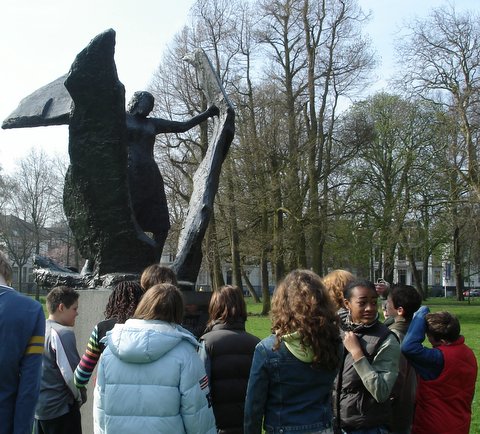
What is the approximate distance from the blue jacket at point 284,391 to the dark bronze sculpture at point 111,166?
2.96 metres

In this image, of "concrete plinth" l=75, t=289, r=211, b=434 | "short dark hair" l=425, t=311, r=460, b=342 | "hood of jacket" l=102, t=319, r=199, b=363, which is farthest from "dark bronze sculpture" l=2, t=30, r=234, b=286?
"hood of jacket" l=102, t=319, r=199, b=363

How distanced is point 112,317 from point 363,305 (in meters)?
1.41

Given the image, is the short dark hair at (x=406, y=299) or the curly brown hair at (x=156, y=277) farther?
the short dark hair at (x=406, y=299)

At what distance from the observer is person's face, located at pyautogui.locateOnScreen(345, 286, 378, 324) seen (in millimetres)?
3317

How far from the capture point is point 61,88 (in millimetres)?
5949

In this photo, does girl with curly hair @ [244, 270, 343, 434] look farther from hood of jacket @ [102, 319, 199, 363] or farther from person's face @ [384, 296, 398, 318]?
person's face @ [384, 296, 398, 318]

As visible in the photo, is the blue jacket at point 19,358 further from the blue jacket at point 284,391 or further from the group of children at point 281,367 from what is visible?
the blue jacket at point 284,391

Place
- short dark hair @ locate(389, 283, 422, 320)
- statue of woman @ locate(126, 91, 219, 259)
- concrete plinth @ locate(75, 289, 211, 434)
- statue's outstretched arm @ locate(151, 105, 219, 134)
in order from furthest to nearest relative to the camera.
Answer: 1. statue's outstretched arm @ locate(151, 105, 219, 134)
2. statue of woman @ locate(126, 91, 219, 259)
3. concrete plinth @ locate(75, 289, 211, 434)
4. short dark hair @ locate(389, 283, 422, 320)

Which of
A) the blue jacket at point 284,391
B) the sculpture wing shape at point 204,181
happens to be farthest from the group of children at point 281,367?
the sculpture wing shape at point 204,181

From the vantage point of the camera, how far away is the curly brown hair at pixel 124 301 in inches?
140

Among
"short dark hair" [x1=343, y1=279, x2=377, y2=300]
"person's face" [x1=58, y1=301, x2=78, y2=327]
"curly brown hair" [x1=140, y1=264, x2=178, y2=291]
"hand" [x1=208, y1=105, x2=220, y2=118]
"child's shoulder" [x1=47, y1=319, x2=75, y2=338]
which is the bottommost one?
"child's shoulder" [x1=47, y1=319, x2=75, y2=338]

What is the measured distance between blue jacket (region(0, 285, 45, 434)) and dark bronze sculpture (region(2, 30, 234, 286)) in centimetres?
279

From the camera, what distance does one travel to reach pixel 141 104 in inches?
247

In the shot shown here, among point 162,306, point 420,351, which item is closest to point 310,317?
point 162,306
